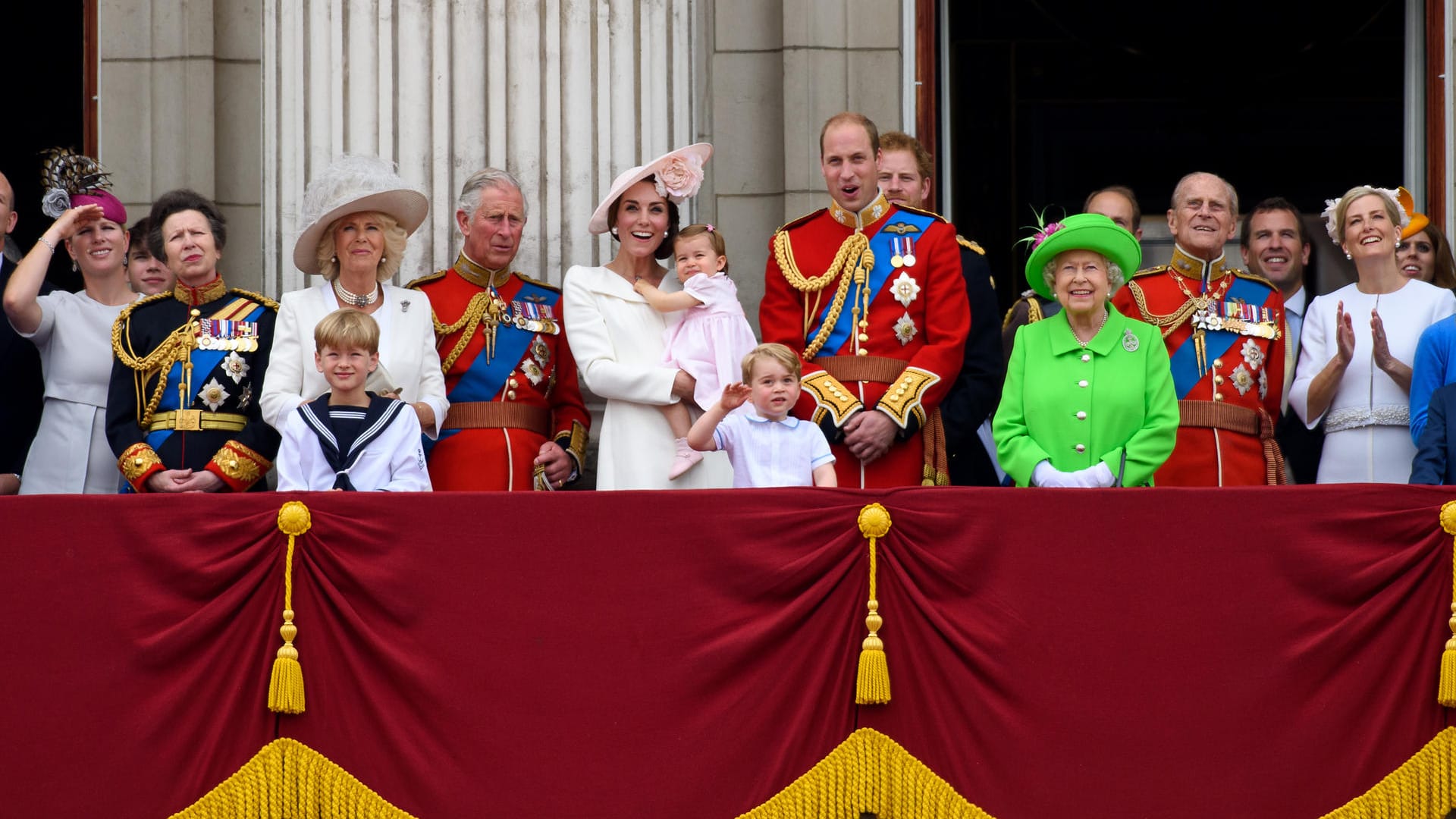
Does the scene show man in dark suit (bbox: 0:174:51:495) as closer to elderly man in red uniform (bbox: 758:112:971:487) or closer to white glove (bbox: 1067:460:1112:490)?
elderly man in red uniform (bbox: 758:112:971:487)

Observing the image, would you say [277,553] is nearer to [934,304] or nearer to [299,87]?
[934,304]

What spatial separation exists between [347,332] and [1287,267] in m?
3.49

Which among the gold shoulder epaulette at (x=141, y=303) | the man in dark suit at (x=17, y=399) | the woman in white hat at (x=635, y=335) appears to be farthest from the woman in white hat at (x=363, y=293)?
the man in dark suit at (x=17, y=399)

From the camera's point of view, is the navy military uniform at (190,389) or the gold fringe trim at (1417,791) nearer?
the gold fringe trim at (1417,791)

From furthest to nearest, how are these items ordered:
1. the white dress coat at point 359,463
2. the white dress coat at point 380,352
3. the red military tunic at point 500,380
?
the red military tunic at point 500,380
the white dress coat at point 380,352
the white dress coat at point 359,463

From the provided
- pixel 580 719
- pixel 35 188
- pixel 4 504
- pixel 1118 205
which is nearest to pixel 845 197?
pixel 1118 205

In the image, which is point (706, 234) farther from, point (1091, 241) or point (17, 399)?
Answer: point (17, 399)

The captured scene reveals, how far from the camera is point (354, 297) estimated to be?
277 inches

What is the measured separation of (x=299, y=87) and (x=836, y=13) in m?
2.11

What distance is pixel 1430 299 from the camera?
23.9 feet

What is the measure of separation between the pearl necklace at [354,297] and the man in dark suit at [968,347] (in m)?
1.72

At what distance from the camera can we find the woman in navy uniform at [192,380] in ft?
22.1

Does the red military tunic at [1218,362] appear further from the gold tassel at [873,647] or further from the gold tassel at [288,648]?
the gold tassel at [288,648]

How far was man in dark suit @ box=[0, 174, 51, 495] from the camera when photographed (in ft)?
23.7
